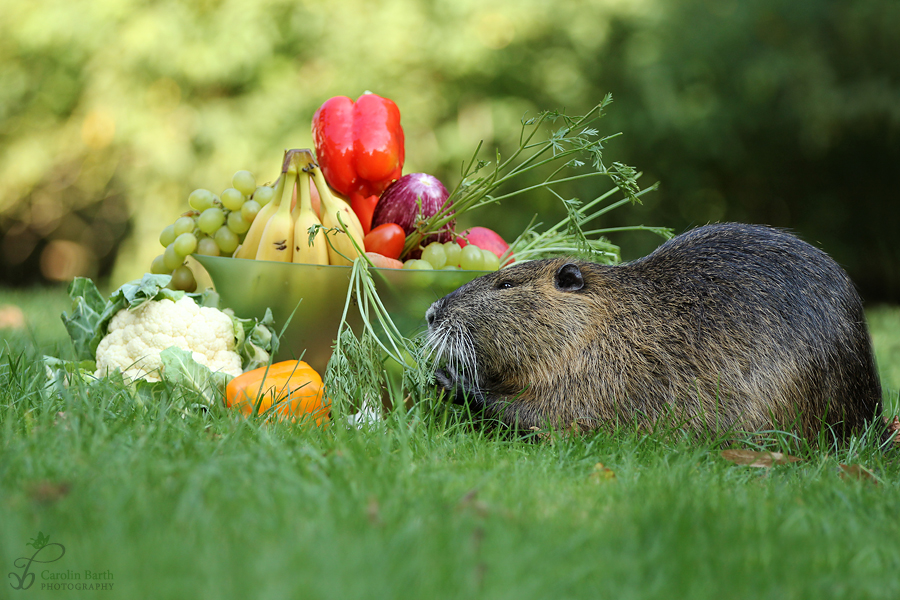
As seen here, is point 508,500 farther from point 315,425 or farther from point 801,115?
point 801,115

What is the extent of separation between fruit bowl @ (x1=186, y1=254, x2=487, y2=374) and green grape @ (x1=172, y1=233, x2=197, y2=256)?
10.9 inches

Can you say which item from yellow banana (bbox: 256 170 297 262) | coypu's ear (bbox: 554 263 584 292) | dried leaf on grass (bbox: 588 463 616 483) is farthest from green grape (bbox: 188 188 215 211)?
dried leaf on grass (bbox: 588 463 616 483)

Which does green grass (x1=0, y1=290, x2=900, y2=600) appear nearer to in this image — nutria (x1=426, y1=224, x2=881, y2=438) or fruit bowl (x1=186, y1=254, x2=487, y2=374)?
nutria (x1=426, y1=224, x2=881, y2=438)

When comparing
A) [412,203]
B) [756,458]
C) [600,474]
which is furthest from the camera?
[412,203]

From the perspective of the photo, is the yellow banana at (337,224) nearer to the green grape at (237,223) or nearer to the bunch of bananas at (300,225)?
the bunch of bananas at (300,225)

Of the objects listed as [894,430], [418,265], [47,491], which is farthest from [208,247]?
[894,430]

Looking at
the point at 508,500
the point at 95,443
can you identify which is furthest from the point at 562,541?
the point at 95,443

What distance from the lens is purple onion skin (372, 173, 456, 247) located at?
2.42 metres

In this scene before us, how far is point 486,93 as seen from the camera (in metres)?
7.10

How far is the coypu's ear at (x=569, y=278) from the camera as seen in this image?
2047 mm

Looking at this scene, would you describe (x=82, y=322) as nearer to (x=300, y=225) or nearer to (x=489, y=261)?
(x=300, y=225)

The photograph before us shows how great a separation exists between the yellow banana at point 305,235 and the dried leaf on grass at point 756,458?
1313 mm

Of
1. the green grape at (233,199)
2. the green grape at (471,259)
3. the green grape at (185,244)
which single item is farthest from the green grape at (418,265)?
the green grape at (185,244)

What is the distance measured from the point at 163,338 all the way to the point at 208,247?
19.3 inches
